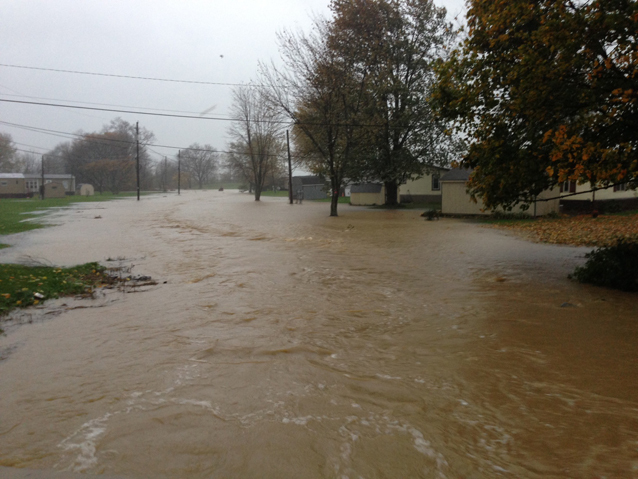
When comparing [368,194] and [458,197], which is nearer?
[458,197]

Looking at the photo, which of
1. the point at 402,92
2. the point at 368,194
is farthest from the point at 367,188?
the point at 402,92

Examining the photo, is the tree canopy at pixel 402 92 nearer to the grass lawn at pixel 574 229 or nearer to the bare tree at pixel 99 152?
the grass lawn at pixel 574 229

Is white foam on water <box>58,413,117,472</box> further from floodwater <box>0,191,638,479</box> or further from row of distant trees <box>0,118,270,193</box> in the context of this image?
row of distant trees <box>0,118,270,193</box>

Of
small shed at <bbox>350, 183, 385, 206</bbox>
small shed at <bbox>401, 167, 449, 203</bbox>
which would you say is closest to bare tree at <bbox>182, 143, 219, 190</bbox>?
small shed at <bbox>350, 183, 385, 206</bbox>

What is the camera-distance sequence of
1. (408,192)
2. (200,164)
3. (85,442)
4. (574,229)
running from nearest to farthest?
(85,442)
(574,229)
(408,192)
(200,164)

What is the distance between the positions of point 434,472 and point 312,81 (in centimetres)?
3060

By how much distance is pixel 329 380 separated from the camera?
18.6ft

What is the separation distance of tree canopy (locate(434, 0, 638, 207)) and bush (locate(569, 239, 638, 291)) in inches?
62.2

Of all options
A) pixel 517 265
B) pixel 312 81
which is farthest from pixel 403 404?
pixel 312 81

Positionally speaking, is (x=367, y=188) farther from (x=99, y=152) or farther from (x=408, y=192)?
(x=99, y=152)

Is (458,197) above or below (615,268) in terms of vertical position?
above

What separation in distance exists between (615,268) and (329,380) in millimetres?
7778

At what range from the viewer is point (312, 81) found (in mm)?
31859

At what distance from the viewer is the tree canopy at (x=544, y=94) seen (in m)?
9.13
